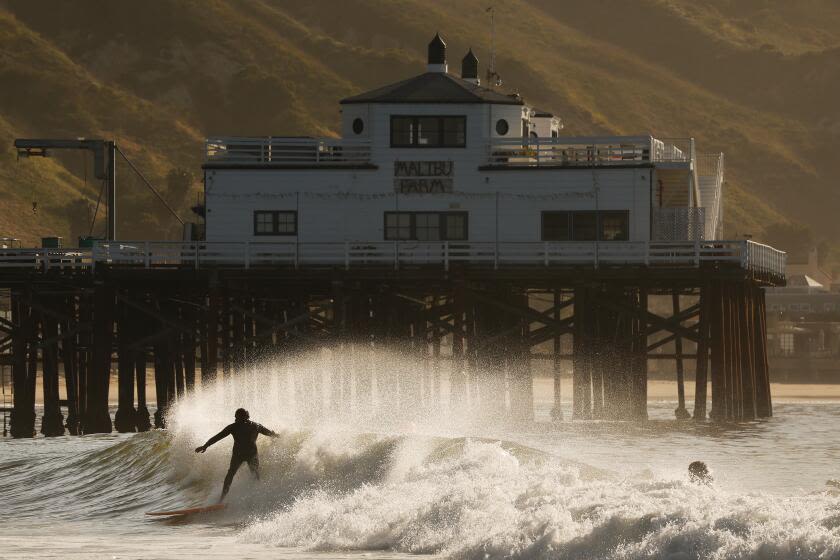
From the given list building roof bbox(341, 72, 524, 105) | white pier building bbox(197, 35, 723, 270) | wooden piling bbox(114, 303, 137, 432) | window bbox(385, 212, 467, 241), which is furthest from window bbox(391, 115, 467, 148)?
wooden piling bbox(114, 303, 137, 432)

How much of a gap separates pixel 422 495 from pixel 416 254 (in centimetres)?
2056

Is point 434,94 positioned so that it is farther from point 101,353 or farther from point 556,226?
point 101,353

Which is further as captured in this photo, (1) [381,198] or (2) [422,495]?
(1) [381,198]

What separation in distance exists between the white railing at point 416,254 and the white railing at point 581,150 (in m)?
3.11

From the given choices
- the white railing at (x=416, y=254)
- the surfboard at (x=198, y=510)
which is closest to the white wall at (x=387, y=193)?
the white railing at (x=416, y=254)

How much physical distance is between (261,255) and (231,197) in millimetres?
2671

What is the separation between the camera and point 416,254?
49.3 metres

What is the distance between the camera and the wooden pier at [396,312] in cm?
4784

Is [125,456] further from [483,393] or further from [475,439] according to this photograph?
[483,393]

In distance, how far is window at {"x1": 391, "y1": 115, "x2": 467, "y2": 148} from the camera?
5206cm

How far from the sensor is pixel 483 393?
5078cm

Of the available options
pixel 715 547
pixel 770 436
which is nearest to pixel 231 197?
pixel 770 436

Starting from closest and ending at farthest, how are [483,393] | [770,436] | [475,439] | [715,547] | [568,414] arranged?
[715,547] → [475,439] → [770,436] → [483,393] → [568,414]

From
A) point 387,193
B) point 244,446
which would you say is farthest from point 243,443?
point 387,193
